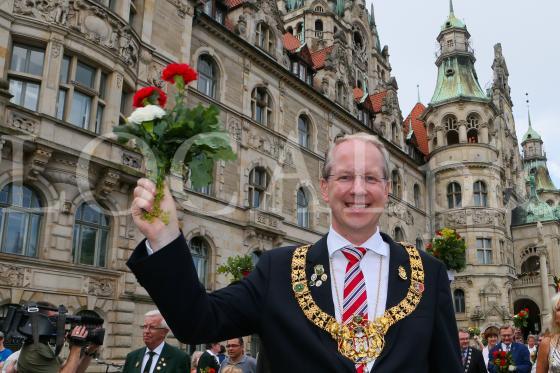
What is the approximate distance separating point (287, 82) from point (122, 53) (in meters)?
9.60

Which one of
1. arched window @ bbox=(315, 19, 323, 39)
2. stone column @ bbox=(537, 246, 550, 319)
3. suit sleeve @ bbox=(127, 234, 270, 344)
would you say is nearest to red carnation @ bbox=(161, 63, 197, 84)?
suit sleeve @ bbox=(127, 234, 270, 344)

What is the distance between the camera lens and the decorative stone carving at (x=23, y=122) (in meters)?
11.6

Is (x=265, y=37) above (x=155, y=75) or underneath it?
above

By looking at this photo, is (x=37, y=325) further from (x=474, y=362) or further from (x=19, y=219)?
(x=19, y=219)

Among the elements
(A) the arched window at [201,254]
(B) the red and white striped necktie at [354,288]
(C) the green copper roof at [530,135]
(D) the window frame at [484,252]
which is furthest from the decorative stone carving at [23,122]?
(C) the green copper roof at [530,135]

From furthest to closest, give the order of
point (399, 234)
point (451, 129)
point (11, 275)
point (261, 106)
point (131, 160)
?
1. point (451, 129)
2. point (399, 234)
3. point (261, 106)
4. point (131, 160)
5. point (11, 275)

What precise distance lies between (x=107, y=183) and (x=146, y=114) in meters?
12.1

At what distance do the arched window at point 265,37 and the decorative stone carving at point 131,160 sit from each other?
30.7 feet

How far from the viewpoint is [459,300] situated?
1288 inches

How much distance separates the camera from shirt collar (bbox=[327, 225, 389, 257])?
2.26 meters

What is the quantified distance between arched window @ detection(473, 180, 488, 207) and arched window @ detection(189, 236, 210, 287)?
2238cm

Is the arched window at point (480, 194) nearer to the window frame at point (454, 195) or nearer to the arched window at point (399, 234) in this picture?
the window frame at point (454, 195)

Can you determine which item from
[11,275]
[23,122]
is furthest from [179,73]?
[23,122]

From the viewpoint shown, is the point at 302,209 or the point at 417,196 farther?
the point at 417,196
